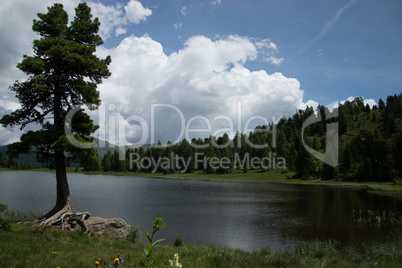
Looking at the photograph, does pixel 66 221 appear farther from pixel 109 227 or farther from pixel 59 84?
pixel 59 84

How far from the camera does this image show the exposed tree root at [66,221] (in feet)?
52.4

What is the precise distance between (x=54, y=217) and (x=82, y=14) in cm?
1488

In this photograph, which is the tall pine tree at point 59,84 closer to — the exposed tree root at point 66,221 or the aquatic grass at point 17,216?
the exposed tree root at point 66,221

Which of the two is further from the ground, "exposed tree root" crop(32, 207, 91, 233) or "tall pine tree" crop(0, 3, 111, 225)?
"tall pine tree" crop(0, 3, 111, 225)

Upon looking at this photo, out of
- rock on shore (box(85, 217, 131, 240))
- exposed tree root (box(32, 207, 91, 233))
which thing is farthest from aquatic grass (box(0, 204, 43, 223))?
rock on shore (box(85, 217, 131, 240))

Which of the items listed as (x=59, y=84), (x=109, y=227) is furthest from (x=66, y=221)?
(x=59, y=84)

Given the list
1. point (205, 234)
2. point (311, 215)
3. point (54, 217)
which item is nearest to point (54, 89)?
point (54, 217)

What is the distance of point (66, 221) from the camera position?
53.8 ft

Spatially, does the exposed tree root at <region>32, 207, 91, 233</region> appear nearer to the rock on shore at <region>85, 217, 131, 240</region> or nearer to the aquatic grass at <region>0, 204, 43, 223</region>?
the rock on shore at <region>85, 217, 131, 240</region>

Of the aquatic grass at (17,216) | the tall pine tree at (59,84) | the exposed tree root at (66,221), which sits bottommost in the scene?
the aquatic grass at (17,216)

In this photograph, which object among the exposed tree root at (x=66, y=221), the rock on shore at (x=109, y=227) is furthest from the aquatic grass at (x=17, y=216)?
the rock on shore at (x=109, y=227)

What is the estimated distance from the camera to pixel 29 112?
18.4 m

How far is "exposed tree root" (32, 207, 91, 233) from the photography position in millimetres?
15977

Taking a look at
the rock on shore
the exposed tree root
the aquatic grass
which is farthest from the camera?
the aquatic grass
